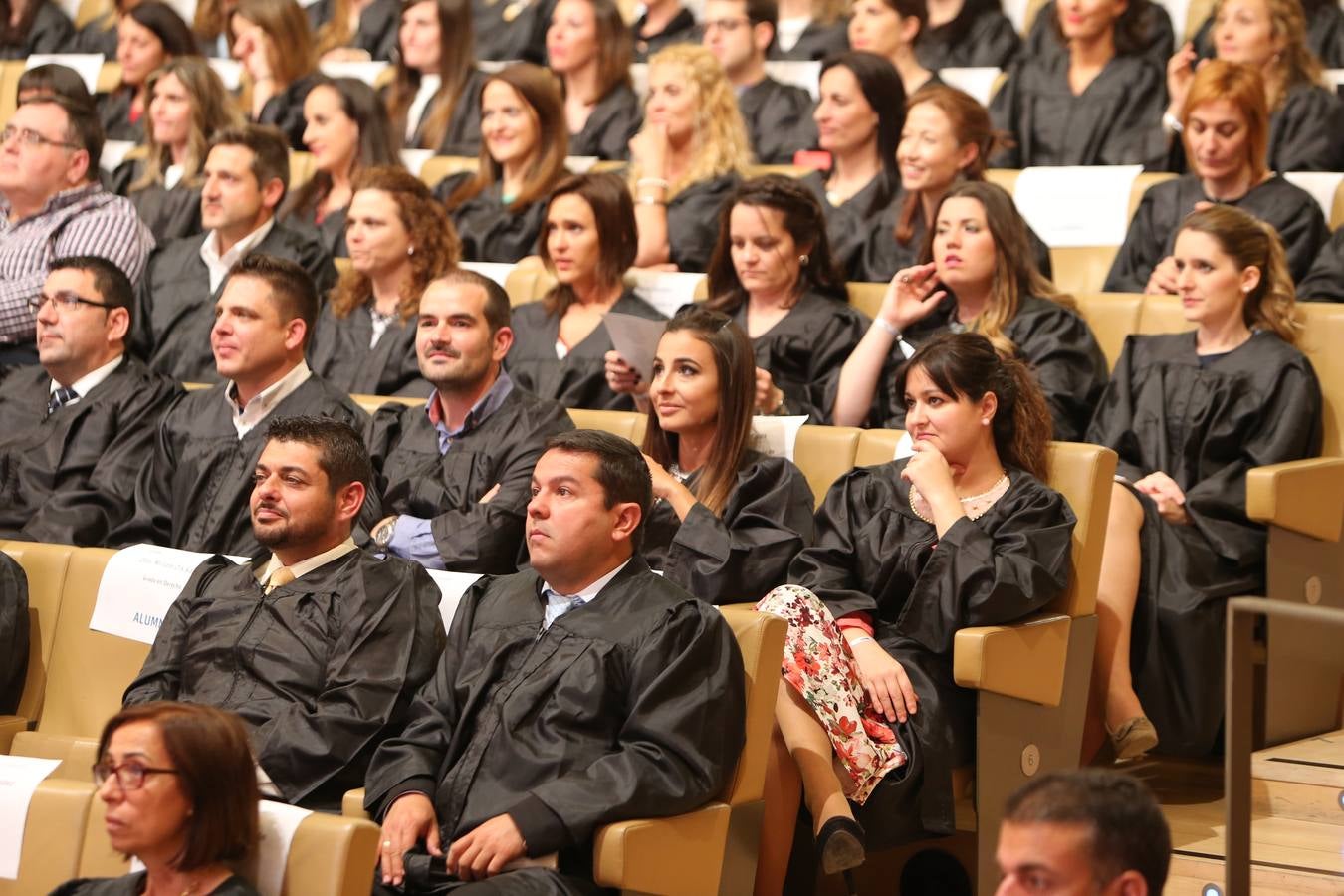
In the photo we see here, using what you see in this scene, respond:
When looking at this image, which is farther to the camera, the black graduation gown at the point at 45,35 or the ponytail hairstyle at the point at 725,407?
the black graduation gown at the point at 45,35

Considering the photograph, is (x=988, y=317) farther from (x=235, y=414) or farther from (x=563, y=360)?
(x=235, y=414)

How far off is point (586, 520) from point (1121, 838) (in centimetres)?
118

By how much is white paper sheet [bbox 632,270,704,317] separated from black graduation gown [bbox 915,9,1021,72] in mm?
1980

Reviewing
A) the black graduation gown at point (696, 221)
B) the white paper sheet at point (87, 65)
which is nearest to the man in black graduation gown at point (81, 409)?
the black graduation gown at point (696, 221)

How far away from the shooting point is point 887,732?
3.10 m

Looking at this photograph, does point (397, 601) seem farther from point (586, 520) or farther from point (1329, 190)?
point (1329, 190)

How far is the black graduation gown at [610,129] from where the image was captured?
19.9 feet

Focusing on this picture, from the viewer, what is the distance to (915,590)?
3.26 meters

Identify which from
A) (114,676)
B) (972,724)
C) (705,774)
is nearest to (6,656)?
(114,676)

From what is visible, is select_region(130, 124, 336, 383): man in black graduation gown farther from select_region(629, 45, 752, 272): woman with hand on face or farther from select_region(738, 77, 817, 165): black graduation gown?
select_region(738, 77, 817, 165): black graduation gown

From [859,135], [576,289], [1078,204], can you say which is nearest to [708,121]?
[859,135]

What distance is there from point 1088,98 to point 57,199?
3015 mm

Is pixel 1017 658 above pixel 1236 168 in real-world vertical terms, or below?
below

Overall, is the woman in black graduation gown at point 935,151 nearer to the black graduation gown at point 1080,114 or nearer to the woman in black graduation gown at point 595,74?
the black graduation gown at point 1080,114
